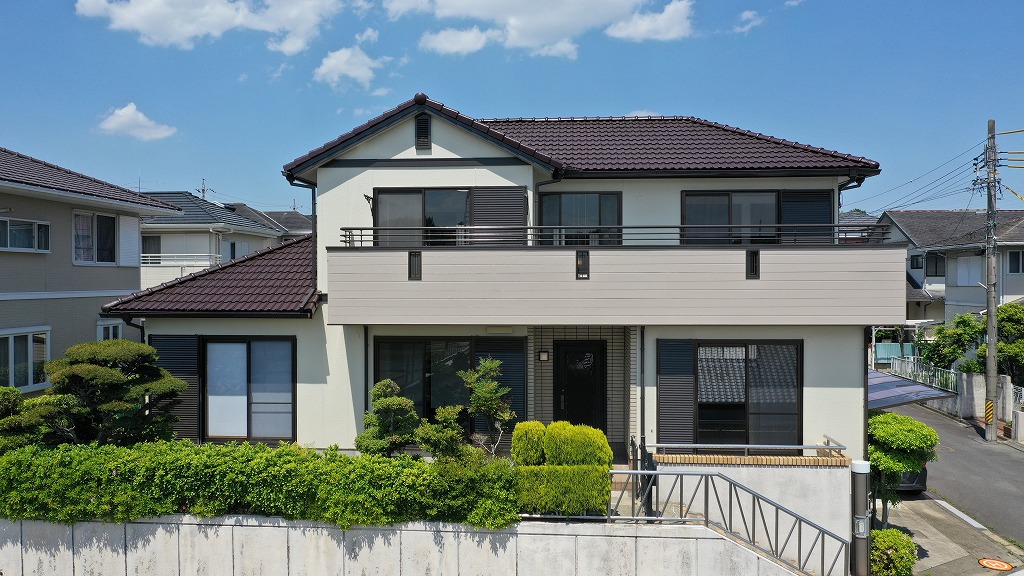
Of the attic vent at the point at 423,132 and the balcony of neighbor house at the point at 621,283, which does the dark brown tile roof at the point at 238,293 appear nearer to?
the balcony of neighbor house at the point at 621,283

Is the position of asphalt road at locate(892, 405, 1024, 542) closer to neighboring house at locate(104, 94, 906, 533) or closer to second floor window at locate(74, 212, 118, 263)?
neighboring house at locate(104, 94, 906, 533)

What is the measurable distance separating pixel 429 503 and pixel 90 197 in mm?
12869

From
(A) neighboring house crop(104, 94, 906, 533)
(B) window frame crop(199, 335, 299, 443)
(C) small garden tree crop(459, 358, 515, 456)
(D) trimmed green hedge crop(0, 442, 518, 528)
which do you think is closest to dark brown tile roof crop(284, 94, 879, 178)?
(A) neighboring house crop(104, 94, 906, 533)

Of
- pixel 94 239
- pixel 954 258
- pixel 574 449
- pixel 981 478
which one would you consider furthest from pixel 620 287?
pixel 954 258

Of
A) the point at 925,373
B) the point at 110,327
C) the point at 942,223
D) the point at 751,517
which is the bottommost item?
the point at 751,517

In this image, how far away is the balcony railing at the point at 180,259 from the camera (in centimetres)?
2652

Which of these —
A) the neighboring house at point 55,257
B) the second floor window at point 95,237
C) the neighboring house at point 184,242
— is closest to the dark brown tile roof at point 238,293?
the neighboring house at point 55,257

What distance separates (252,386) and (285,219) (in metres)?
41.8

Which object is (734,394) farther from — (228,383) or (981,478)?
(228,383)

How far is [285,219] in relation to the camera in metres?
49.8

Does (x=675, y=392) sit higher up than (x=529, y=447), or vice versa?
(x=675, y=392)

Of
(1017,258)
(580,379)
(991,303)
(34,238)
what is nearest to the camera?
(580,379)

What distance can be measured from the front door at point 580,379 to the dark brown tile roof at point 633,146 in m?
3.70

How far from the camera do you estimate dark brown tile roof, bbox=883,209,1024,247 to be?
31822 millimetres
